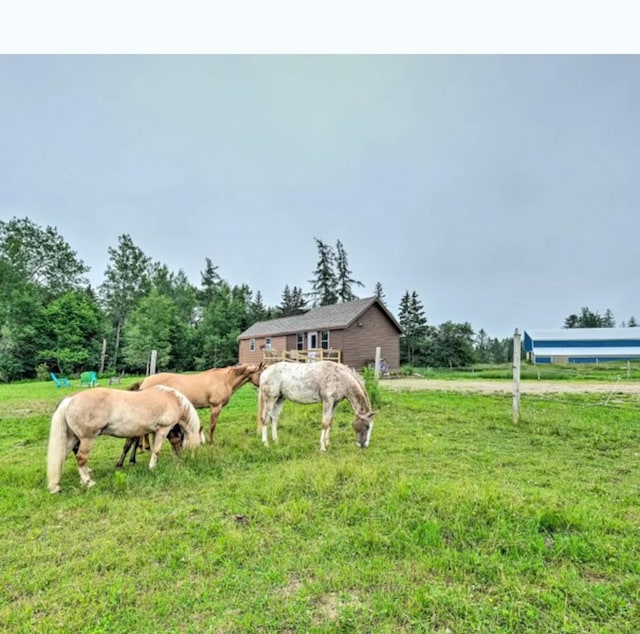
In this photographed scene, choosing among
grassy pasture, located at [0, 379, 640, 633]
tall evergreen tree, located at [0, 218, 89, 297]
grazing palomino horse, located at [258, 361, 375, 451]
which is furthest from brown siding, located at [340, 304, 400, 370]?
tall evergreen tree, located at [0, 218, 89, 297]

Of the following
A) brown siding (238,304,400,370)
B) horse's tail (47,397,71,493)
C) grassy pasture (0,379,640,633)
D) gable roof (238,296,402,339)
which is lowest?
grassy pasture (0,379,640,633)

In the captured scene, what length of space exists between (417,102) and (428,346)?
27992 mm

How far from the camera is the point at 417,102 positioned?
1816cm

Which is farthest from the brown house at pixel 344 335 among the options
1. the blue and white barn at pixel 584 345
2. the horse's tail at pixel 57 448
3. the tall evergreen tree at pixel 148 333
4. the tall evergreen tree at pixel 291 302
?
the blue and white barn at pixel 584 345

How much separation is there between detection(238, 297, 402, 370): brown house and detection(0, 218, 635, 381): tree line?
11066 mm

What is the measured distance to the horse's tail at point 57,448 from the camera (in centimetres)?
384

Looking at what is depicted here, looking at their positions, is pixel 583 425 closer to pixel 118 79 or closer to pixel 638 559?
pixel 638 559

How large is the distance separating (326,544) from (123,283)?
4014 centimetres

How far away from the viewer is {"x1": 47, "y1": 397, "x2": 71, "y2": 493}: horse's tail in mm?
3836

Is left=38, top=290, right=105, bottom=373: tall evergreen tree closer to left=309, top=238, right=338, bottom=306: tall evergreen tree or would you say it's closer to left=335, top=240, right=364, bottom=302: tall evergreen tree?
left=309, top=238, right=338, bottom=306: tall evergreen tree

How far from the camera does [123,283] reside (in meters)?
36.1

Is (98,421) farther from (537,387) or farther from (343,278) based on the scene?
(343,278)

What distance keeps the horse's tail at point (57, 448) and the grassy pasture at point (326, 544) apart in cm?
21

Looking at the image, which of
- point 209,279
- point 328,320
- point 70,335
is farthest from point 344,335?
point 209,279
